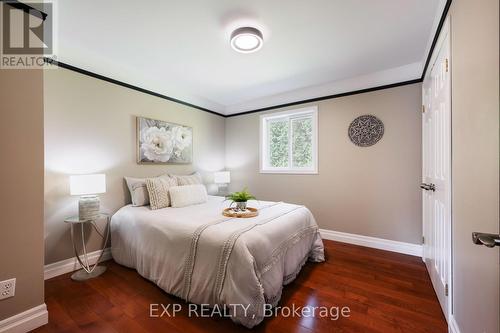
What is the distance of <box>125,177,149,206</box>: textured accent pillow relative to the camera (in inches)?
104

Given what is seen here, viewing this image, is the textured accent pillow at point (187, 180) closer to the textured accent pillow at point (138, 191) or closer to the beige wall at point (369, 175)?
the textured accent pillow at point (138, 191)

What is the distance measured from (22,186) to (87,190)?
0.70 m

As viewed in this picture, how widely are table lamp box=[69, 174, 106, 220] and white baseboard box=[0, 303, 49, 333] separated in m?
0.85

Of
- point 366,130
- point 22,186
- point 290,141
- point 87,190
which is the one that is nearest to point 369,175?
point 366,130

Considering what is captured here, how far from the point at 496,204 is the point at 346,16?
5.91 ft

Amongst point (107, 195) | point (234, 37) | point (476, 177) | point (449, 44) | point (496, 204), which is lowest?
point (107, 195)

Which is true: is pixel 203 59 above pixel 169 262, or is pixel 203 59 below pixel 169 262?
above

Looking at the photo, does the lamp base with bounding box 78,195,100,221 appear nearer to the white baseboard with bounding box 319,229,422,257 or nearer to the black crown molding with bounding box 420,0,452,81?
the white baseboard with bounding box 319,229,422,257

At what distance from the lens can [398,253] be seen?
2.76 m

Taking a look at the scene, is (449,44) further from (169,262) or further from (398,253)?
(169,262)

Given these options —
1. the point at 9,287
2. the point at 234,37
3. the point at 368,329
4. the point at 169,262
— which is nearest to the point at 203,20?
the point at 234,37

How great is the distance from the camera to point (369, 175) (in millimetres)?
3006

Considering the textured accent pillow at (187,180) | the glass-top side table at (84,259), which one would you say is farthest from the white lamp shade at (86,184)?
the textured accent pillow at (187,180)

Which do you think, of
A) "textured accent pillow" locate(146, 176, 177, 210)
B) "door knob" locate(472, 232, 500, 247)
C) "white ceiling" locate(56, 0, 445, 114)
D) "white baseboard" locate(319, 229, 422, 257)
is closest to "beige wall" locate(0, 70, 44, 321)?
"white ceiling" locate(56, 0, 445, 114)
